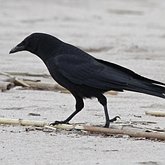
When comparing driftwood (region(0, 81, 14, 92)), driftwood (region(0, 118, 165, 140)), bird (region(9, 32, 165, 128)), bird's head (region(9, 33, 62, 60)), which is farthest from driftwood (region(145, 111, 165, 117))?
driftwood (region(0, 81, 14, 92))

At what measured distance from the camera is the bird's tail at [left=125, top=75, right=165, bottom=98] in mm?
6586

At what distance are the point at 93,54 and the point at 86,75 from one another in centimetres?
575

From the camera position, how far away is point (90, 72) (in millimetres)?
6820

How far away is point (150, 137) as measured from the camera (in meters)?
6.38

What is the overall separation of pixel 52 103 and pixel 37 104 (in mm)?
173

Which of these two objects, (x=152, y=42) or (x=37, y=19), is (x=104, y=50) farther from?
(x=37, y=19)

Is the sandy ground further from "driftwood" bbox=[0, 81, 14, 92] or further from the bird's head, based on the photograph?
the bird's head

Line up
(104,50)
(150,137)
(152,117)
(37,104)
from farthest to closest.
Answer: (104,50) < (37,104) < (152,117) < (150,137)

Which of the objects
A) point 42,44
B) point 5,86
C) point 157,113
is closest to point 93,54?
point 5,86

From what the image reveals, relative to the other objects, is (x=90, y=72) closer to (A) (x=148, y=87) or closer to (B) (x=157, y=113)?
(A) (x=148, y=87)

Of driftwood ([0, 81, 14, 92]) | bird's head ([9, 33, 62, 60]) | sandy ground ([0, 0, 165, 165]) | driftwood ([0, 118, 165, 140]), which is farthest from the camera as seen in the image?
driftwood ([0, 81, 14, 92])

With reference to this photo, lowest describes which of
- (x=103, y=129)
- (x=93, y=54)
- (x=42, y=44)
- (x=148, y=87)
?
(x=103, y=129)

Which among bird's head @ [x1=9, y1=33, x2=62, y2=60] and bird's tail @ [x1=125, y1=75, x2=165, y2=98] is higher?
bird's head @ [x1=9, y1=33, x2=62, y2=60]

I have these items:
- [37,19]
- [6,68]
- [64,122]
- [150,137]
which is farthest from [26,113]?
[37,19]
